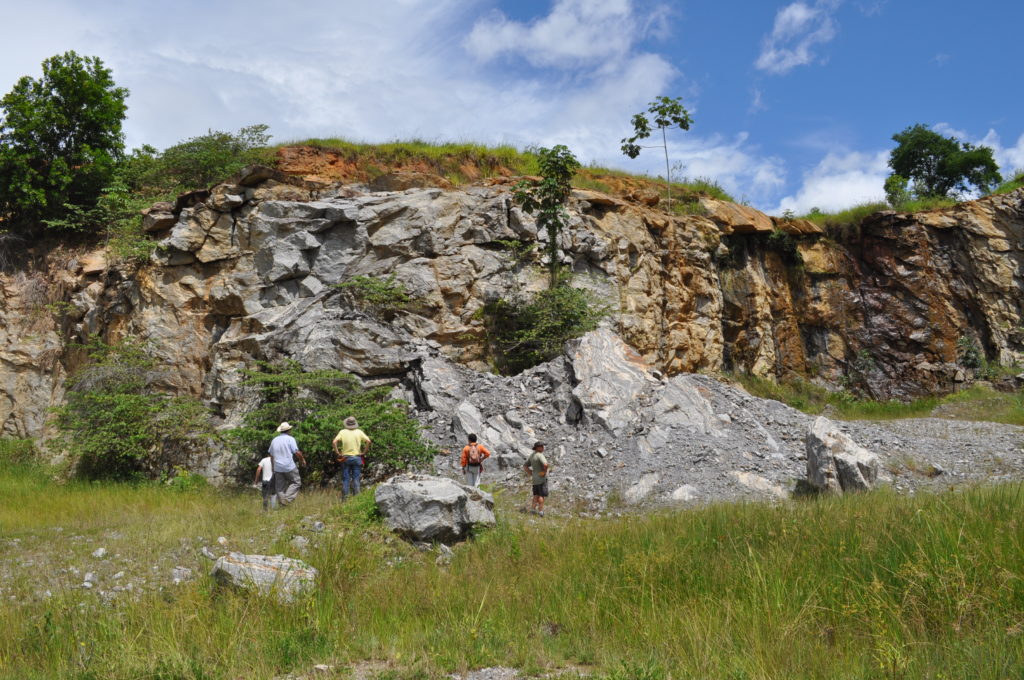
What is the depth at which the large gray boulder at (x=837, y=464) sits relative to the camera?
1065 cm

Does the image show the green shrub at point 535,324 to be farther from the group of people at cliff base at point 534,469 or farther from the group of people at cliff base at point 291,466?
the group of people at cliff base at point 291,466

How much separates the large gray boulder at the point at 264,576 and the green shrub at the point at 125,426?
9209mm

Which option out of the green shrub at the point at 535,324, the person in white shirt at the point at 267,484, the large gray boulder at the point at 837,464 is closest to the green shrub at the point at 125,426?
the person in white shirt at the point at 267,484

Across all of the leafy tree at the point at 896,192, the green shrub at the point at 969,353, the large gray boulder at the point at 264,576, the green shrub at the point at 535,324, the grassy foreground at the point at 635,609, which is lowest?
the grassy foreground at the point at 635,609

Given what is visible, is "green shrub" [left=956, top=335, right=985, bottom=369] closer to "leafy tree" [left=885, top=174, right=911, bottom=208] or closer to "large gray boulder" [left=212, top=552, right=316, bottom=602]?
"leafy tree" [left=885, top=174, right=911, bottom=208]

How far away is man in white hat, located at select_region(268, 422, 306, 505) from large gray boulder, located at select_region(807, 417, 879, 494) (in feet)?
28.7

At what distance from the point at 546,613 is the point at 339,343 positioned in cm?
1030

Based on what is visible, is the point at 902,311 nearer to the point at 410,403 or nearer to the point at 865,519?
the point at 410,403

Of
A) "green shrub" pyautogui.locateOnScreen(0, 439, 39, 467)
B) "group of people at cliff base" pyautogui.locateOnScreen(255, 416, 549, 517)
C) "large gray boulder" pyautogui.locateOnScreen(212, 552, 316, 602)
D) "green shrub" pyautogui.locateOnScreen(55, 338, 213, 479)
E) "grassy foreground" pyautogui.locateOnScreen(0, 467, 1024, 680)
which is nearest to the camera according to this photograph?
"grassy foreground" pyautogui.locateOnScreen(0, 467, 1024, 680)

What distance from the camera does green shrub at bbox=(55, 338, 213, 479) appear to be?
1460 cm

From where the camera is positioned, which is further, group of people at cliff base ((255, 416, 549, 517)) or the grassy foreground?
group of people at cliff base ((255, 416, 549, 517))

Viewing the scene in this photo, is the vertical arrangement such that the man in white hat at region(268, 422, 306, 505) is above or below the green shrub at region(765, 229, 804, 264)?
below

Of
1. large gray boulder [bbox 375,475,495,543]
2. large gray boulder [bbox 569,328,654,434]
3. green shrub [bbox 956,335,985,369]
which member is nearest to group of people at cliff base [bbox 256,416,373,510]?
large gray boulder [bbox 375,475,495,543]

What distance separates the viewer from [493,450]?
13.4 m
